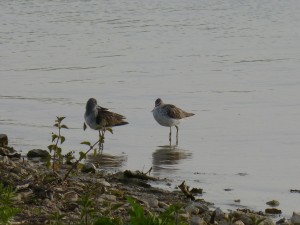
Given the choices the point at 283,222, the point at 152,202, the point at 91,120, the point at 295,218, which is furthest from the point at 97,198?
the point at 91,120

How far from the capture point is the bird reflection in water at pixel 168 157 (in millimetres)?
12875

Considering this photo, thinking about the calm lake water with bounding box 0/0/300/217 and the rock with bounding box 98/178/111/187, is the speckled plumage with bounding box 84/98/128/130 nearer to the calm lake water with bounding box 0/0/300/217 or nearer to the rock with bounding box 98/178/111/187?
the calm lake water with bounding box 0/0/300/217

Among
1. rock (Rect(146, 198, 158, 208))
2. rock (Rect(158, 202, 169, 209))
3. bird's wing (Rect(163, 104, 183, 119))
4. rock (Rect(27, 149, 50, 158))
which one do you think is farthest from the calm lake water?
rock (Rect(146, 198, 158, 208))

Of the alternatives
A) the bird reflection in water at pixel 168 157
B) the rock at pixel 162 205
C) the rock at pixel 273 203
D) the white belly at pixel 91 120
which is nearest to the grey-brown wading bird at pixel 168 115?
the bird reflection in water at pixel 168 157

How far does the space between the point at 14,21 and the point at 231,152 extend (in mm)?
17889

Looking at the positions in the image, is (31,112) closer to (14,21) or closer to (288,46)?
(288,46)

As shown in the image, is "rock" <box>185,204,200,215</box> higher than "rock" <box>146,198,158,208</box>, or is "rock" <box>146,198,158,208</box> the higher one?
"rock" <box>146,198,158,208</box>

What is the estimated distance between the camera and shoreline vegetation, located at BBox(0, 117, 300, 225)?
262 inches

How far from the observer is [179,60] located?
22969mm

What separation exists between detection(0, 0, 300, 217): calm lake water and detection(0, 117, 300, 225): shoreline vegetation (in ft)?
2.80

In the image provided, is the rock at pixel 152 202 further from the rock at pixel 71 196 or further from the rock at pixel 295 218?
the rock at pixel 295 218

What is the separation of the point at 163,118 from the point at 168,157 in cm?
202

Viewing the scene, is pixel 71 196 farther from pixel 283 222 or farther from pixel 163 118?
pixel 163 118

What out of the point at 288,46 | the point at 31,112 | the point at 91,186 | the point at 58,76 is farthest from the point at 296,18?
the point at 91,186
